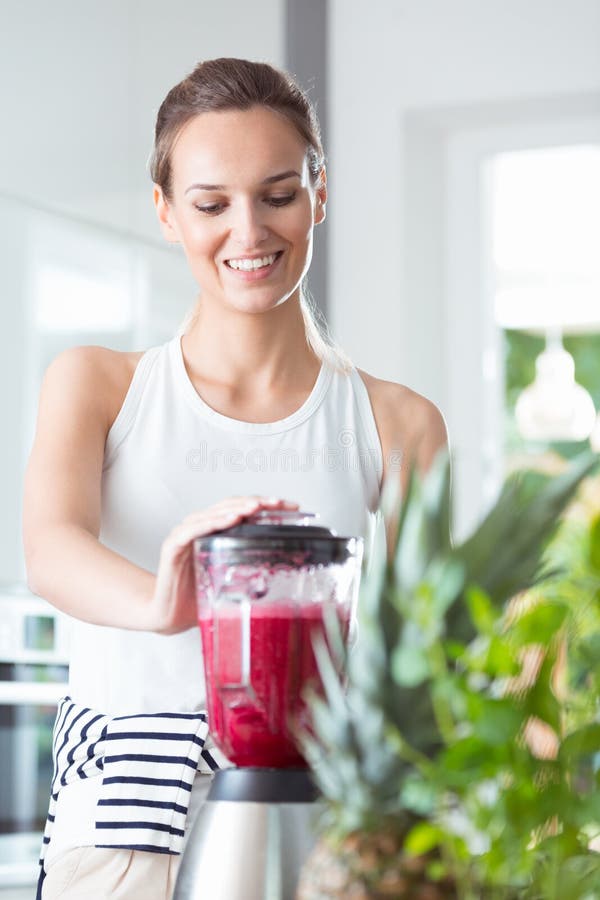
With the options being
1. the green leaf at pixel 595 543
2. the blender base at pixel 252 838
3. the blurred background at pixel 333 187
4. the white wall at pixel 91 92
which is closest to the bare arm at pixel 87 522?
the blender base at pixel 252 838

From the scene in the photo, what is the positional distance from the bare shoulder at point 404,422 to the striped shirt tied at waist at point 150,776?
1.14 feet

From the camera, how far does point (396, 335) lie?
11.2 feet

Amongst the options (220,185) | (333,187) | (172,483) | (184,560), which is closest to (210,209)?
(220,185)

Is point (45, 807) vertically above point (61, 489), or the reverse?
point (61, 489)

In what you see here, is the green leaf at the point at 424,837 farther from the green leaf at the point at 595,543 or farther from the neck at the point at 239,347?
the neck at the point at 239,347

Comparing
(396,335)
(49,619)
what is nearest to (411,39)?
(396,335)

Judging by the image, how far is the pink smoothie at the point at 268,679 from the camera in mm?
751

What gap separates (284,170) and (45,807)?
1.67 metres

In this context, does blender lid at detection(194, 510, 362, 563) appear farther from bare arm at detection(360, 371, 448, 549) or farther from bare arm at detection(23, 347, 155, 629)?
bare arm at detection(360, 371, 448, 549)

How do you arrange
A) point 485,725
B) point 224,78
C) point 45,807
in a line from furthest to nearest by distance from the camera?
point 45,807
point 224,78
point 485,725

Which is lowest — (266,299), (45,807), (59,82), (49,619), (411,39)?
(45,807)

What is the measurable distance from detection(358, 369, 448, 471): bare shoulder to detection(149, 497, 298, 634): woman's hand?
0.47 metres

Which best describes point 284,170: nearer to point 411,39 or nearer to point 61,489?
point 61,489

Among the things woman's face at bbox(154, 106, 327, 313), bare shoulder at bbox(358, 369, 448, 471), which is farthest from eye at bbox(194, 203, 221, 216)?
bare shoulder at bbox(358, 369, 448, 471)
